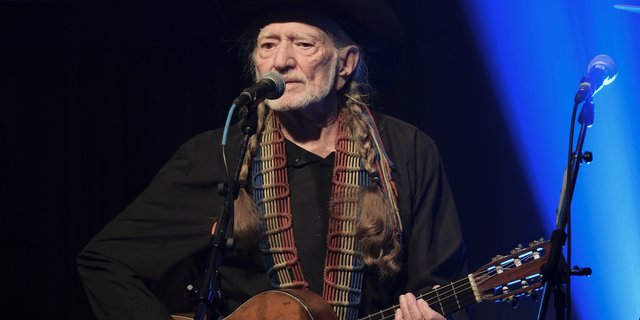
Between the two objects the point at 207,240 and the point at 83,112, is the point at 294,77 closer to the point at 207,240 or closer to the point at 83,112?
the point at 207,240

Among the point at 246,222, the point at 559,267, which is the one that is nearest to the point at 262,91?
the point at 246,222

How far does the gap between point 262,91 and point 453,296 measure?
113 centimetres

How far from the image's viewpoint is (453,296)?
7.12 ft

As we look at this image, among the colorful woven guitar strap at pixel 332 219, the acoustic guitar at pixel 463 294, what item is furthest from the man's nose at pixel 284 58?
the acoustic guitar at pixel 463 294

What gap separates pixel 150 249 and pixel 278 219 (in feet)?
2.07

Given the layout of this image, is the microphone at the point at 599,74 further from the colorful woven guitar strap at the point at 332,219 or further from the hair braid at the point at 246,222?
the hair braid at the point at 246,222

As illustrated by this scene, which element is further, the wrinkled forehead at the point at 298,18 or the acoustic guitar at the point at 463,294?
the wrinkled forehead at the point at 298,18

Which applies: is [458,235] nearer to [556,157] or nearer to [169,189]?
[556,157]

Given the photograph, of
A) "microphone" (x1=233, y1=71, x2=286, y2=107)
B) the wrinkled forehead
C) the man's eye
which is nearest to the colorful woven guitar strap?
the man's eye

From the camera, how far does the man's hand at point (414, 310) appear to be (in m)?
2.14

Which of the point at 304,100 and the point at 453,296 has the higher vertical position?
the point at 304,100

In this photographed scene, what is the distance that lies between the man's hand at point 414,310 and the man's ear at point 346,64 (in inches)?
49.0

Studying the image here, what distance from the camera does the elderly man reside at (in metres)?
2.50

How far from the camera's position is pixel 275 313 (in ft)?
7.36
